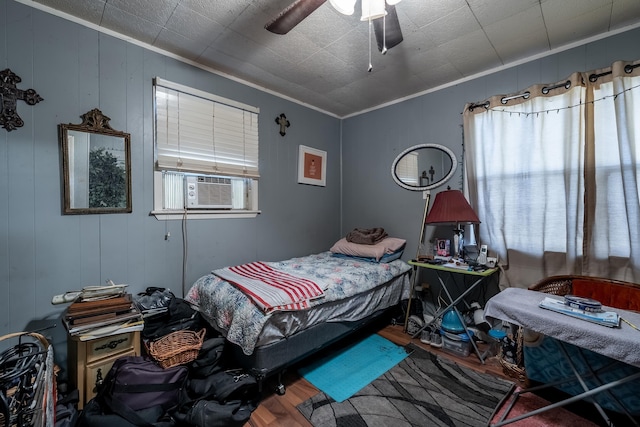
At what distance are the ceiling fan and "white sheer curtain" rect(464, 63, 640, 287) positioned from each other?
5.01 feet

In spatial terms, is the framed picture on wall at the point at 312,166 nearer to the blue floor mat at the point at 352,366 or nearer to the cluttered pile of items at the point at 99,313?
the blue floor mat at the point at 352,366

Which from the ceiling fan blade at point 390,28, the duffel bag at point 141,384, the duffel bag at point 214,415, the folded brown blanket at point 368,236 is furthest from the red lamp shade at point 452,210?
the duffel bag at point 141,384

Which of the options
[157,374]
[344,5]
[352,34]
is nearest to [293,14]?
[344,5]

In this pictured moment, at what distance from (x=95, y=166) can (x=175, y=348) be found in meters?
1.46

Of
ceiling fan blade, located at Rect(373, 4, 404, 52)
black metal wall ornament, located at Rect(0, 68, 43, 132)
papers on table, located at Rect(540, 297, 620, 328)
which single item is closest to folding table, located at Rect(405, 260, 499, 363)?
papers on table, located at Rect(540, 297, 620, 328)

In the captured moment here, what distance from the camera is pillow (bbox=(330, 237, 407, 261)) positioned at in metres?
2.95

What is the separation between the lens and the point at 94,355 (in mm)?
1639

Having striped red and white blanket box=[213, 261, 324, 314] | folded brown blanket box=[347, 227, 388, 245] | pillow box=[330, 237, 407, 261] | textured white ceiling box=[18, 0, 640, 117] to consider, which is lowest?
striped red and white blanket box=[213, 261, 324, 314]

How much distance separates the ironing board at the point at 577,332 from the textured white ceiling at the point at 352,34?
6.34ft

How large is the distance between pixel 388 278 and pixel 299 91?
2.31m

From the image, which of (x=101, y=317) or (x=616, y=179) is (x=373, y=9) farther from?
(x=101, y=317)

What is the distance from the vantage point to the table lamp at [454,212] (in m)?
2.39

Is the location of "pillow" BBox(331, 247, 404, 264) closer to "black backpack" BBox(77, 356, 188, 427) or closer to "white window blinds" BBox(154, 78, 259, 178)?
"white window blinds" BBox(154, 78, 259, 178)

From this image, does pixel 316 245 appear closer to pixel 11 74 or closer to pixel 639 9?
pixel 11 74
